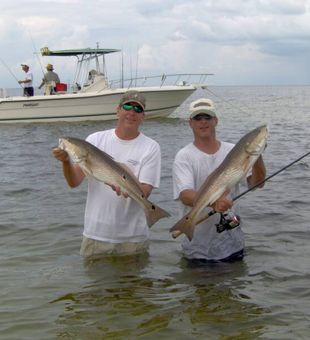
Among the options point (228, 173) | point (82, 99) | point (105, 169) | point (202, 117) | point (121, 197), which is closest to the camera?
point (228, 173)

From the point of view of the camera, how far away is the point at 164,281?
18.7ft

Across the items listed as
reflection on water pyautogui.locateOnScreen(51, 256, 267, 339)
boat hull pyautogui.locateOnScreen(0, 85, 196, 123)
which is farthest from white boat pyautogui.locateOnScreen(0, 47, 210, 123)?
reflection on water pyautogui.locateOnScreen(51, 256, 267, 339)

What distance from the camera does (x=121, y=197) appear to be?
499 cm

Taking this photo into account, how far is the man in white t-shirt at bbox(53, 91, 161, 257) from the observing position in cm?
494

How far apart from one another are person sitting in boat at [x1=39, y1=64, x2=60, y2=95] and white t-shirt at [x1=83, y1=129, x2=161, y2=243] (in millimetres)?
18803

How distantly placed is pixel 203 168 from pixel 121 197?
0.79 metres

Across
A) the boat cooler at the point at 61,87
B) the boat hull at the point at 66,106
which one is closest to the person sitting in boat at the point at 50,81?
the boat cooler at the point at 61,87

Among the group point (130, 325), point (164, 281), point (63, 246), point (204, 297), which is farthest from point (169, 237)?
point (130, 325)

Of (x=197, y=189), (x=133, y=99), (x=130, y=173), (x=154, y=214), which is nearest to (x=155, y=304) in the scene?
(x=154, y=214)

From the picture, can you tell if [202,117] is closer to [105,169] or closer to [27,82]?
[105,169]

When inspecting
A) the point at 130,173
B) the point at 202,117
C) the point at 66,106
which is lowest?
the point at 130,173

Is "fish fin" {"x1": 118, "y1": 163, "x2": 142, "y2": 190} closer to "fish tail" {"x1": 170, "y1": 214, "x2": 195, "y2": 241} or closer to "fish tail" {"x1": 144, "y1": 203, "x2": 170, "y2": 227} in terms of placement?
"fish tail" {"x1": 144, "y1": 203, "x2": 170, "y2": 227}

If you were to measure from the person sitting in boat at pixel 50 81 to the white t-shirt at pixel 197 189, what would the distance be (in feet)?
62.5

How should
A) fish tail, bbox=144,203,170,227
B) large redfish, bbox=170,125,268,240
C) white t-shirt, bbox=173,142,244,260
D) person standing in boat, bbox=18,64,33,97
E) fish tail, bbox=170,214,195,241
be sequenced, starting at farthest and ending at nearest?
person standing in boat, bbox=18,64,33,97 < white t-shirt, bbox=173,142,244,260 < fish tail, bbox=144,203,170,227 < fish tail, bbox=170,214,195,241 < large redfish, bbox=170,125,268,240
